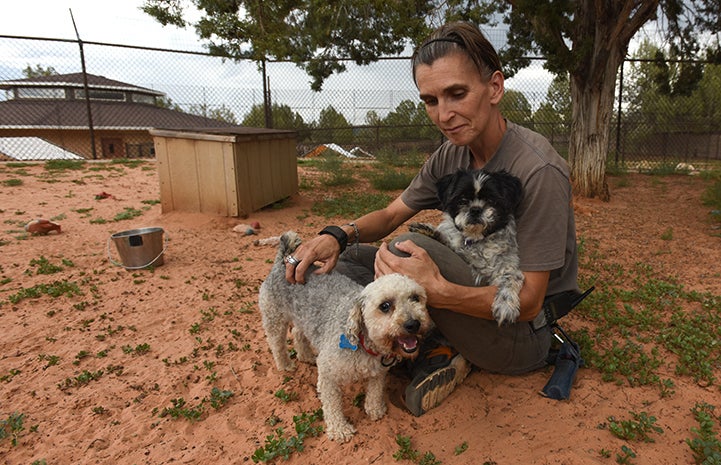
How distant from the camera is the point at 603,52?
8.31 metres

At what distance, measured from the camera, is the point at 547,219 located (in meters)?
2.29

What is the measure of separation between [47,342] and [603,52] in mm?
9562

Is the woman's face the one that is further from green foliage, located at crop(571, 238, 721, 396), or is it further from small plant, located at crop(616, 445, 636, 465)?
green foliage, located at crop(571, 238, 721, 396)

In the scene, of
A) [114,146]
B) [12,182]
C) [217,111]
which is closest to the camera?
[12,182]

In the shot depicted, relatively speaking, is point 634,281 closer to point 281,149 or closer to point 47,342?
point 47,342

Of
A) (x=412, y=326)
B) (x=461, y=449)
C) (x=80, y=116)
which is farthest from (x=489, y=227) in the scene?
(x=80, y=116)

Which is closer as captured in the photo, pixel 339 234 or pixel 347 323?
pixel 347 323

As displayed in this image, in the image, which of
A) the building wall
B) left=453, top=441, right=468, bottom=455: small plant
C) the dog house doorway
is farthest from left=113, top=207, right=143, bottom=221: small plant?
the building wall

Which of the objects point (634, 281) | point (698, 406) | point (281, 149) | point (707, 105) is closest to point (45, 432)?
point (698, 406)

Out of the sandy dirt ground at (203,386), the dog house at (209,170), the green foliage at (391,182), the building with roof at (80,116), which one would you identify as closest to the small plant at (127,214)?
the dog house at (209,170)

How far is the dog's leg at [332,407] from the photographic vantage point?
2543mm

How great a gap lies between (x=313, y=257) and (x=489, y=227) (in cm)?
113

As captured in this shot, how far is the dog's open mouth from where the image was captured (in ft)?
7.76

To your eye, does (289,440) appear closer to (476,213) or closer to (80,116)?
(476,213)
